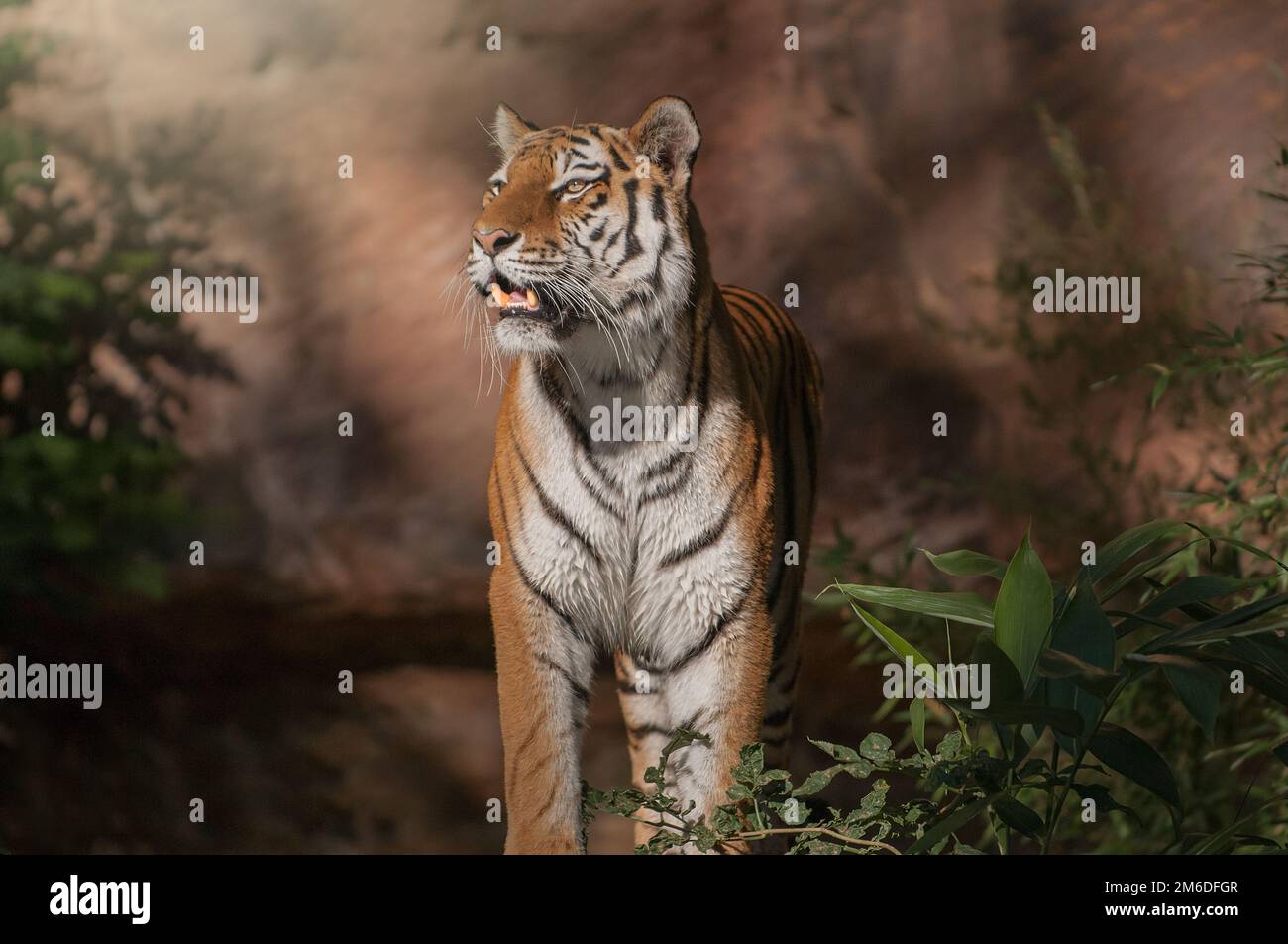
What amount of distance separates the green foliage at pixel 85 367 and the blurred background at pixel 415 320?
1 centimetres

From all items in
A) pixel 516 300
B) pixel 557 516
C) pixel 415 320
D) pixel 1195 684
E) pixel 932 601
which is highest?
pixel 415 320

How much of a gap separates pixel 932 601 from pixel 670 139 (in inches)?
43.1

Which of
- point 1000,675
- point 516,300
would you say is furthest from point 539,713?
point 1000,675

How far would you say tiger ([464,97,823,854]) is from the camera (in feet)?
6.87

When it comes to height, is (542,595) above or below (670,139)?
below

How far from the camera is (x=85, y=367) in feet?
12.7

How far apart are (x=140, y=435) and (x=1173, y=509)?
2.90 m

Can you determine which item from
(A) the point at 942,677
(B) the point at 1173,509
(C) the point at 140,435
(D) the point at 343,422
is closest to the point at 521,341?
(A) the point at 942,677

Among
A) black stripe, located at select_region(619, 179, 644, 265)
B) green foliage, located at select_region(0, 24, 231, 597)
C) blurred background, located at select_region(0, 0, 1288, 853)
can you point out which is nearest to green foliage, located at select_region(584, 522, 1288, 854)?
black stripe, located at select_region(619, 179, 644, 265)

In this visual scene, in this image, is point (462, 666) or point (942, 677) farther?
point (462, 666)

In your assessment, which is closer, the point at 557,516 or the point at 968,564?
the point at 968,564

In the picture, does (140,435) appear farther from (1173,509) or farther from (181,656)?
(1173,509)

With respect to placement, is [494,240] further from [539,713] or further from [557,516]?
[539,713]

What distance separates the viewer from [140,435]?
3855 mm
